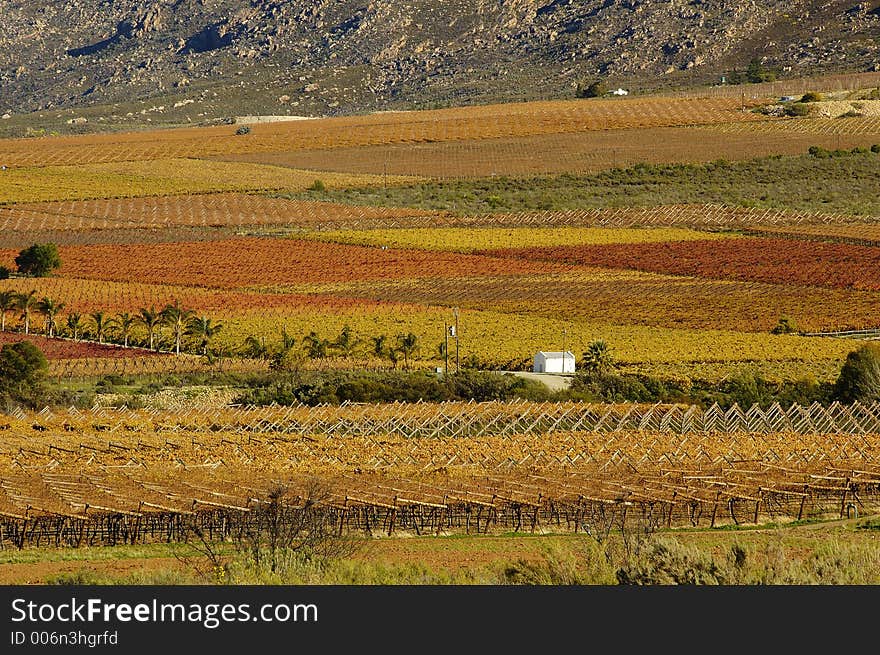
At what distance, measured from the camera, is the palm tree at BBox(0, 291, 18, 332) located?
232 feet

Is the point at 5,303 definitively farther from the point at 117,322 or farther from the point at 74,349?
the point at 74,349

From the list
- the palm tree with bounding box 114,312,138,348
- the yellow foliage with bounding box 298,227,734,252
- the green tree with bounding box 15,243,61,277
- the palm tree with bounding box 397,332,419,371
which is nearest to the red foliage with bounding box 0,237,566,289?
the green tree with bounding box 15,243,61,277

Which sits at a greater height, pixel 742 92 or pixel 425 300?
pixel 742 92

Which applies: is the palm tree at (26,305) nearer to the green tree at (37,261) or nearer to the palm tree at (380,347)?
the green tree at (37,261)

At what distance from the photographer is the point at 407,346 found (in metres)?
61.4

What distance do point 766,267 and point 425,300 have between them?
19222 millimetres

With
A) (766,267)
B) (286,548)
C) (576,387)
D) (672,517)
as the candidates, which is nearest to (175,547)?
(286,548)

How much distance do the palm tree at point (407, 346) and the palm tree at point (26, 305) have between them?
60.9 feet

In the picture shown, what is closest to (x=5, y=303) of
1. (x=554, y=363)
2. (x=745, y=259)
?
(x=554, y=363)

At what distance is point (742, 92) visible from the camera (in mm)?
176625

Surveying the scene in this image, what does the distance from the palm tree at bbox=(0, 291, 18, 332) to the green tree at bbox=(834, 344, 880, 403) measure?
127 ft

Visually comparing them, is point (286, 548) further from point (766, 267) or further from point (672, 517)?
point (766, 267)

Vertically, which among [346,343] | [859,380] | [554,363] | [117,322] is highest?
[117,322]

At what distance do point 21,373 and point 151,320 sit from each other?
1460 centimetres
